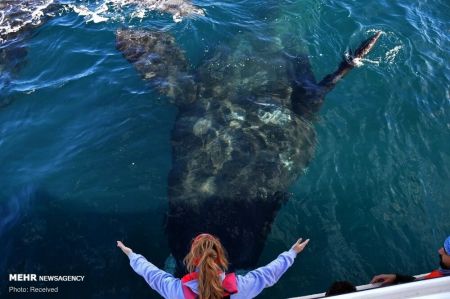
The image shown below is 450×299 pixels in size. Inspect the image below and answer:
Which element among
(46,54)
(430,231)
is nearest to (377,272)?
(430,231)

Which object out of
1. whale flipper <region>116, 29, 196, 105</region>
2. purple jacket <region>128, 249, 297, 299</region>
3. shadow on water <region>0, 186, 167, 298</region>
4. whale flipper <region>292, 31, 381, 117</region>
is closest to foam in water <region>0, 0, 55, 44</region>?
whale flipper <region>116, 29, 196, 105</region>

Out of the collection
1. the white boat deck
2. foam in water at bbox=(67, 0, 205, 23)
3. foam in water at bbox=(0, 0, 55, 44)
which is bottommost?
foam in water at bbox=(0, 0, 55, 44)

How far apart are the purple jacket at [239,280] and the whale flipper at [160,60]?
18.3 feet

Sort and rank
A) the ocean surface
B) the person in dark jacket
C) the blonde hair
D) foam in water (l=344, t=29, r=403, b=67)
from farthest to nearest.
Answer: foam in water (l=344, t=29, r=403, b=67) < the ocean surface < the person in dark jacket < the blonde hair

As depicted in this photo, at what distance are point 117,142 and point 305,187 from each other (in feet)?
14.5

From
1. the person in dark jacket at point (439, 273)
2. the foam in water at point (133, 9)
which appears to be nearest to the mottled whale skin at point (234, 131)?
Answer: the foam in water at point (133, 9)

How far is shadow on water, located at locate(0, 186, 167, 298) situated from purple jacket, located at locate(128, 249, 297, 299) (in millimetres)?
1757

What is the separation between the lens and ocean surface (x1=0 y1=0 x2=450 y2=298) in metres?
8.27

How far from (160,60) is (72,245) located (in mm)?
6050

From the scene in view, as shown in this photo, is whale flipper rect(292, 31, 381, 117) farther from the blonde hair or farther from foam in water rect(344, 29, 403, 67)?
the blonde hair

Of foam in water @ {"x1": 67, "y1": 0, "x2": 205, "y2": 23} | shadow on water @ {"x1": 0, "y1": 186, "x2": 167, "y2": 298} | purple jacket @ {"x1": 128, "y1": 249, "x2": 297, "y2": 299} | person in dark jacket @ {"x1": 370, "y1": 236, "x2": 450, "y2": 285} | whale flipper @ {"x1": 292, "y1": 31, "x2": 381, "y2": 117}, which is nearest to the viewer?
purple jacket @ {"x1": 128, "y1": 249, "x2": 297, "y2": 299}

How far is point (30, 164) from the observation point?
10.2 meters

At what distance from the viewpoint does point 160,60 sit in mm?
12430

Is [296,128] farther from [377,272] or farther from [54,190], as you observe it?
[54,190]
